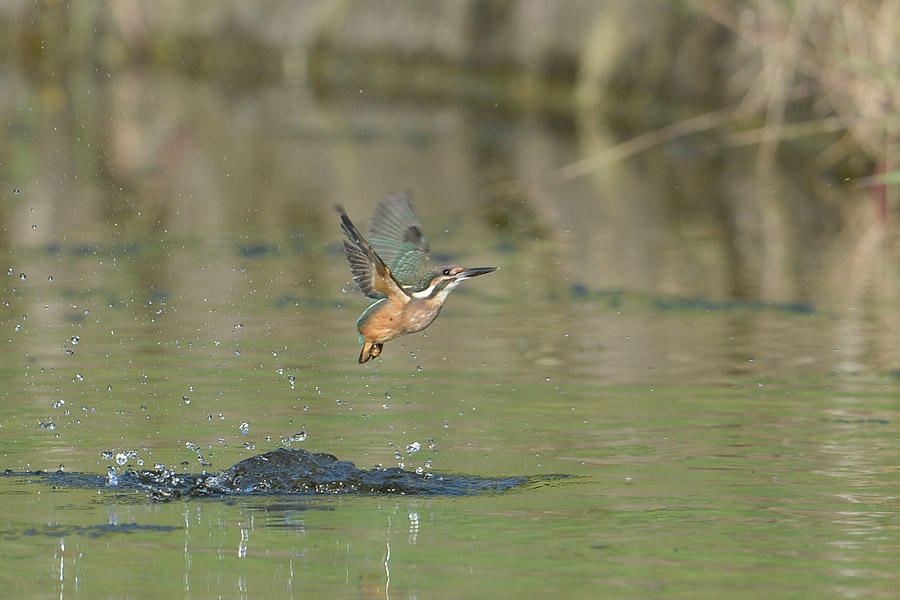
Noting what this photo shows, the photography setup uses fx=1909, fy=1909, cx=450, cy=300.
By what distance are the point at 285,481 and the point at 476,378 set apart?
166 centimetres

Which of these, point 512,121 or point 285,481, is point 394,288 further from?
point 512,121

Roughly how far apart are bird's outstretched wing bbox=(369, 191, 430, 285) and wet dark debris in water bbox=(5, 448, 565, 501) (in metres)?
0.56

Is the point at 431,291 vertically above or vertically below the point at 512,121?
below

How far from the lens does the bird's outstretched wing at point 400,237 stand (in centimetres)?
534

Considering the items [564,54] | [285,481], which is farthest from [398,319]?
[564,54]

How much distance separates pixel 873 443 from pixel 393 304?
1675mm

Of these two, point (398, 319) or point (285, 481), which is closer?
point (398, 319)

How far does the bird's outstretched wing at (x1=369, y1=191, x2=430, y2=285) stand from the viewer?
5.34m

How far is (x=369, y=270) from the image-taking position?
504cm

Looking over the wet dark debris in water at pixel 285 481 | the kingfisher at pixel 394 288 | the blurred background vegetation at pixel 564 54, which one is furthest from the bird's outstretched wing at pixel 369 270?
the blurred background vegetation at pixel 564 54

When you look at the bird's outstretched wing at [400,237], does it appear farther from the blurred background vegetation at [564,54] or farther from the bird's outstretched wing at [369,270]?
the blurred background vegetation at [564,54]

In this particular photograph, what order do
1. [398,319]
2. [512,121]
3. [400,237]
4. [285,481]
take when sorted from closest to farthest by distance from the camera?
[398,319] < [285,481] < [400,237] < [512,121]

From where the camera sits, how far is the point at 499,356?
23.8 ft

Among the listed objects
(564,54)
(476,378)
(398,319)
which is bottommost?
(476,378)
